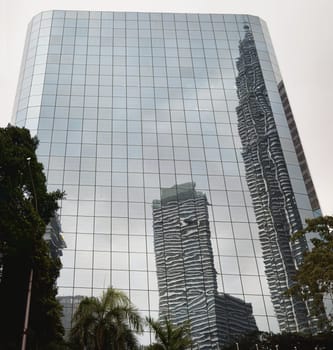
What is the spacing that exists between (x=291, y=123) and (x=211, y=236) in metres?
24.2

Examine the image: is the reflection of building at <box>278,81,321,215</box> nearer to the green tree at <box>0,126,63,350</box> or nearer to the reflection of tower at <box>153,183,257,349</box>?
the reflection of tower at <box>153,183,257,349</box>

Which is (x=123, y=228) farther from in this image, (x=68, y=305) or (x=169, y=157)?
(x=169, y=157)

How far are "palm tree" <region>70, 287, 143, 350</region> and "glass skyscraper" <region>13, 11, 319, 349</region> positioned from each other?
12255 mm

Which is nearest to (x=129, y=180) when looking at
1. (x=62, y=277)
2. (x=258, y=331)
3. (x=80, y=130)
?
(x=80, y=130)

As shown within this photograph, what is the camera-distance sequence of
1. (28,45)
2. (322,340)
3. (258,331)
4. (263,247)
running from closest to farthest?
(322,340) → (258,331) → (263,247) → (28,45)

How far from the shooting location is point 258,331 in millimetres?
32375

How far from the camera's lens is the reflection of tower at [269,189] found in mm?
35562

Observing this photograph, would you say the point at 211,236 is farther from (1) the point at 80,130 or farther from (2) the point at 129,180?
(1) the point at 80,130

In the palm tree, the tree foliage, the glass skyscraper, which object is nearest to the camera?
the palm tree

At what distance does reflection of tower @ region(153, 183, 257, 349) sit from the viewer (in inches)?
1342

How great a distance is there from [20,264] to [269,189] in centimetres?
2884

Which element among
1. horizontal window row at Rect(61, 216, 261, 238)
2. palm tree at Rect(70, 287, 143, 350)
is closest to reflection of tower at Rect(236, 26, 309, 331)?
horizontal window row at Rect(61, 216, 261, 238)

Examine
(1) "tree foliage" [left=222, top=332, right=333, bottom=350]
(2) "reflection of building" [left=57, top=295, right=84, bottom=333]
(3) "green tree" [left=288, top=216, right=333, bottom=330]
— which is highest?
(2) "reflection of building" [left=57, top=295, right=84, bottom=333]

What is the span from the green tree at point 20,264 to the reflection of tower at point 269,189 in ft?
70.6
